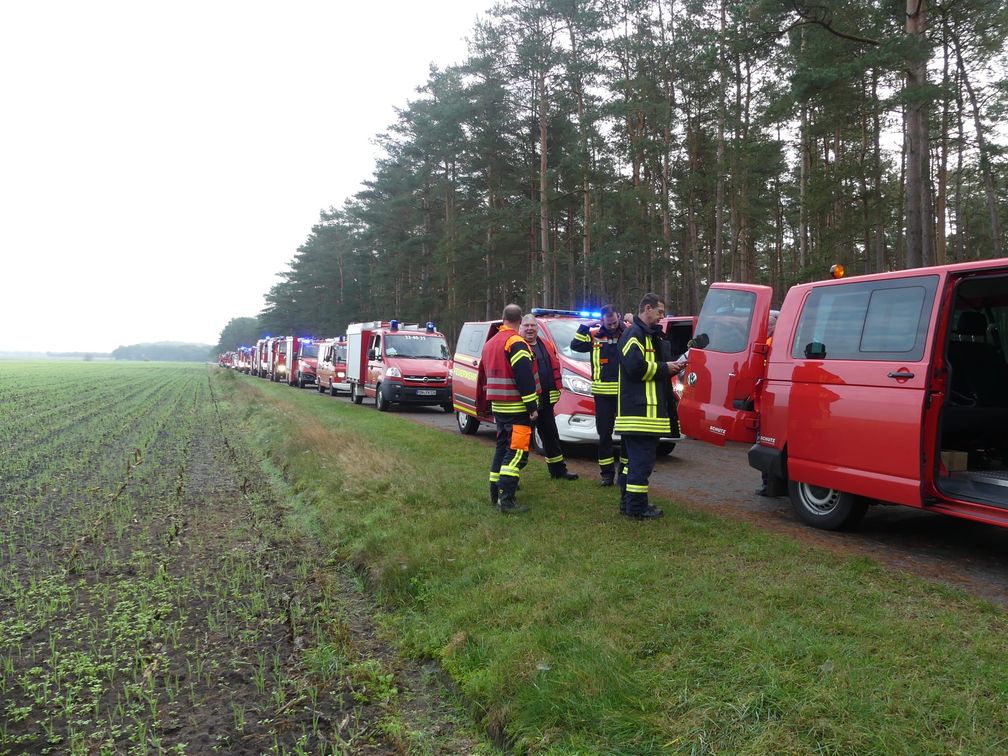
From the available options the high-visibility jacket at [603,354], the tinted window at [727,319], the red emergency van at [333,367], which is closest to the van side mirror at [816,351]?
the tinted window at [727,319]

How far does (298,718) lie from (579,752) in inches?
53.8

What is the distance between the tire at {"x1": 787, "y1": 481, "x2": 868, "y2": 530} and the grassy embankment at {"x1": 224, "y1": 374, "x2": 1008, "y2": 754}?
823 mm

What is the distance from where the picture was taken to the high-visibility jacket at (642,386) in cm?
589

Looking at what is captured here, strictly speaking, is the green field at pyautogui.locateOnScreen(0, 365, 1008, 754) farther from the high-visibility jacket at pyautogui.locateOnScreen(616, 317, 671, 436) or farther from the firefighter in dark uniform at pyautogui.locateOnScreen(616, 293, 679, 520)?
the high-visibility jacket at pyautogui.locateOnScreen(616, 317, 671, 436)

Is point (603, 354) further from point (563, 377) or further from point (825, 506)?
point (825, 506)

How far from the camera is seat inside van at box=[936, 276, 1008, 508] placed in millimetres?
5812

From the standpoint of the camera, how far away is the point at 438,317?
41375 millimetres

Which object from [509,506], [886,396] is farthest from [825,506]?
[509,506]

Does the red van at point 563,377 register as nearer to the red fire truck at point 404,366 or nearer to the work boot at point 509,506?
the work boot at point 509,506

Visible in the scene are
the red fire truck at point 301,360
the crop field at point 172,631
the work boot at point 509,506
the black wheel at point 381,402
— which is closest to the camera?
the crop field at point 172,631

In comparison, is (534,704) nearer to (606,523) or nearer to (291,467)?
(606,523)

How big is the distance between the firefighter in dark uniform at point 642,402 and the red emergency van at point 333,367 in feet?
67.6

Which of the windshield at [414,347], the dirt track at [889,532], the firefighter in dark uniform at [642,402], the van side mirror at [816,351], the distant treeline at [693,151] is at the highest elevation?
the distant treeline at [693,151]

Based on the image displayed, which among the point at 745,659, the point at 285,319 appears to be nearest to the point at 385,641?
the point at 745,659
